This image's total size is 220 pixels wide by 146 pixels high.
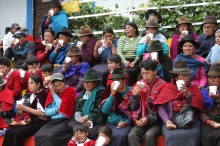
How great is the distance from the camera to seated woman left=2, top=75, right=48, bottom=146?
26.5ft

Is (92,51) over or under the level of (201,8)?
under

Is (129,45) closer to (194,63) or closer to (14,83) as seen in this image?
(194,63)

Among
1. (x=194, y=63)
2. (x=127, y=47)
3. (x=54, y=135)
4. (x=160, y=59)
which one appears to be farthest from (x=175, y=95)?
(x=127, y=47)

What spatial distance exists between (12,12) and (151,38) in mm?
8209

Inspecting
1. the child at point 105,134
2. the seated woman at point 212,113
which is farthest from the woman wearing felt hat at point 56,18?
the seated woman at point 212,113

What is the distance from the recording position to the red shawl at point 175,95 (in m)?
6.94

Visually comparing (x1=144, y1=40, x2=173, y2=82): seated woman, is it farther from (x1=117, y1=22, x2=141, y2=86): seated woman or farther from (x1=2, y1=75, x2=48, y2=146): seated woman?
(x1=2, y1=75, x2=48, y2=146): seated woman

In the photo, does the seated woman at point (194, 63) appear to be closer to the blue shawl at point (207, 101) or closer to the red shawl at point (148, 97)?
the blue shawl at point (207, 101)

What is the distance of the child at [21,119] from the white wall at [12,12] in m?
7.42

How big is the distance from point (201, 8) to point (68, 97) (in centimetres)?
398

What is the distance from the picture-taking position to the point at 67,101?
802 cm

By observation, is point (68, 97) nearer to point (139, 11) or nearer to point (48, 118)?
point (48, 118)

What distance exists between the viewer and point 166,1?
1066 cm

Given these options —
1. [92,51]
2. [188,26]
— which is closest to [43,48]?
[92,51]
